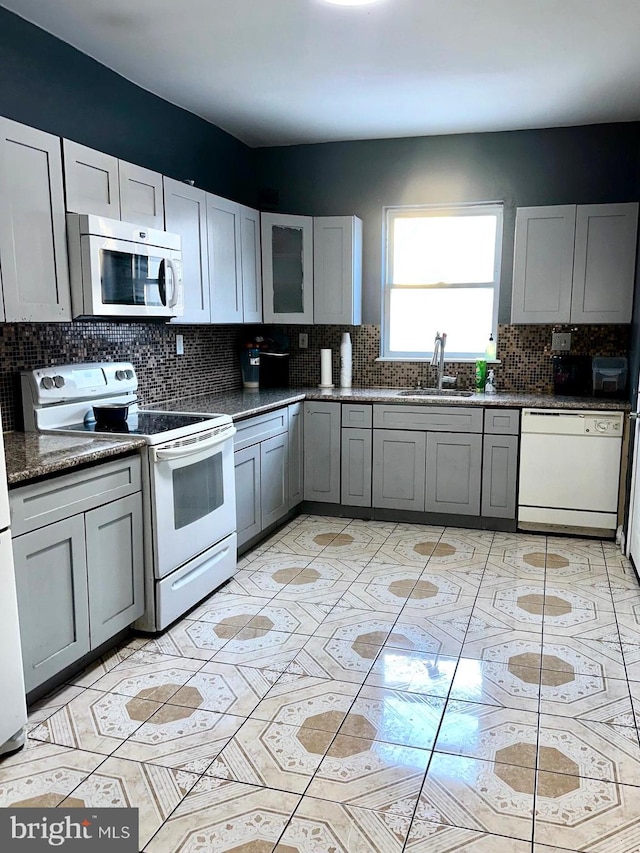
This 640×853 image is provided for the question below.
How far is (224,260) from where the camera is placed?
4.12 metres

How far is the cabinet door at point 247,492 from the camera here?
12.1 feet

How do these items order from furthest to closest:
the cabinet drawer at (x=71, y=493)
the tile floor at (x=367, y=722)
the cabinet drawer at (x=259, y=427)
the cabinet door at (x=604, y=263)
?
1. the cabinet door at (x=604, y=263)
2. the cabinet drawer at (x=259, y=427)
3. the cabinet drawer at (x=71, y=493)
4. the tile floor at (x=367, y=722)

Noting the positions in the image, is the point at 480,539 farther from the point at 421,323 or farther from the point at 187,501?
the point at 187,501

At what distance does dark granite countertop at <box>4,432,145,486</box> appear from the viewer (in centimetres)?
217

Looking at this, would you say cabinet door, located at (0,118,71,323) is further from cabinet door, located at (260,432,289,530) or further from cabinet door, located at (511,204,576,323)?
cabinet door, located at (511,204,576,323)

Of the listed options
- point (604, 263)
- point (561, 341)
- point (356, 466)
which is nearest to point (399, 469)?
point (356, 466)

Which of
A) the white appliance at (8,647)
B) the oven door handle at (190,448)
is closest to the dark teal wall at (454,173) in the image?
the oven door handle at (190,448)

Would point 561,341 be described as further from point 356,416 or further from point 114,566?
point 114,566

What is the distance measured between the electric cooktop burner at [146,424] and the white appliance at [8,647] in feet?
→ 3.04

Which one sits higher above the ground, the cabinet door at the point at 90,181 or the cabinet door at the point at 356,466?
the cabinet door at the point at 90,181

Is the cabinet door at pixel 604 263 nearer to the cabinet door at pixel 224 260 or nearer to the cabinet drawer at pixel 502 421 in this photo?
the cabinet drawer at pixel 502 421

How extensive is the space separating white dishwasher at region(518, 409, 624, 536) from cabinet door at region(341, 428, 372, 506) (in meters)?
0.98

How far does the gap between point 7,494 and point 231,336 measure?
3003mm

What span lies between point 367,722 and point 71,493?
4.19ft
